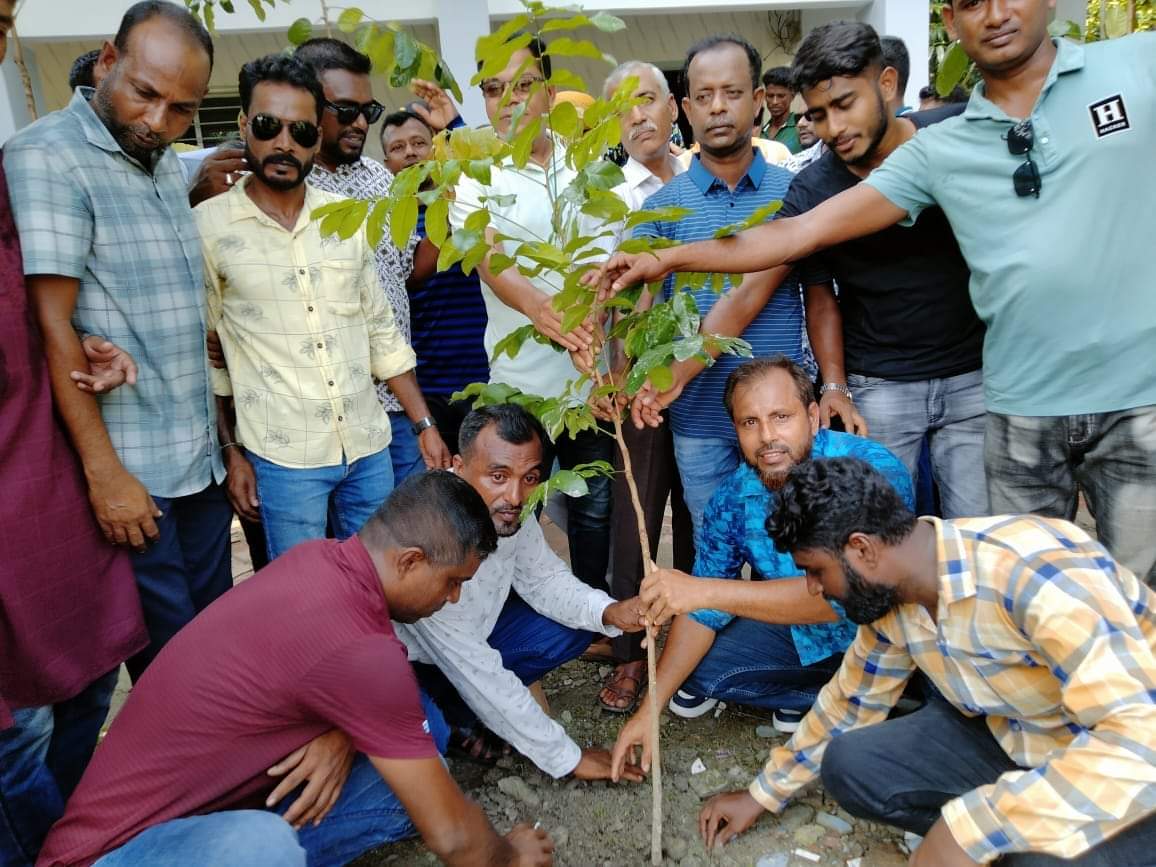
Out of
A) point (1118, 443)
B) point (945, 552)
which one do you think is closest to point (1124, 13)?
point (1118, 443)

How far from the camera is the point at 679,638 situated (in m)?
2.54

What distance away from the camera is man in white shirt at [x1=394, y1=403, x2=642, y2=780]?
233cm

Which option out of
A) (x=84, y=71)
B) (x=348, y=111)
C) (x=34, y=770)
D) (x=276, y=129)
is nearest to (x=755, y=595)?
(x=34, y=770)

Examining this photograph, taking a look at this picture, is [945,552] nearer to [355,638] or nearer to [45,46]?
[355,638]

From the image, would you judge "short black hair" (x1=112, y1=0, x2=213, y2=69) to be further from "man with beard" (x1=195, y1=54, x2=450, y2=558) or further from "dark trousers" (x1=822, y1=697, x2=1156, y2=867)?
"dark trousers" (x1=822, y1=697, x2=1156, y2=867)

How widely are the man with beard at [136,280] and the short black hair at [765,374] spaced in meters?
1.47

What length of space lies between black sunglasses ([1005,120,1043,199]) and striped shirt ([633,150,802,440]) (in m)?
0.81

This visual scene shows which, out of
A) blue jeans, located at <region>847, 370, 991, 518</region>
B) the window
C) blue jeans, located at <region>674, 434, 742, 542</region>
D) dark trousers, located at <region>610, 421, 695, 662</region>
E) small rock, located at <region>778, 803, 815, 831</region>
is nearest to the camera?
small rock, located at <region>778, 803, 815, 831</region>

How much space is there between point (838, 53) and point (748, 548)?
1438 mm

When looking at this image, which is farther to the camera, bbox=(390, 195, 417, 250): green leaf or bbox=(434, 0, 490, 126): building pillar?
bbox=(434, 0, 490, 126): building pillar

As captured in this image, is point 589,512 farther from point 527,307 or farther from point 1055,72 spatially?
point 1055,72

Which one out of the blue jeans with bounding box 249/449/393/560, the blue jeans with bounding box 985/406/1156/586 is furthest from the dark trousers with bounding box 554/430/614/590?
the blue jeans with bounding box 985/406/1156/586

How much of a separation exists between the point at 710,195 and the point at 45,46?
326 inches

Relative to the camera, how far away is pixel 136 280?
85.7 inches
